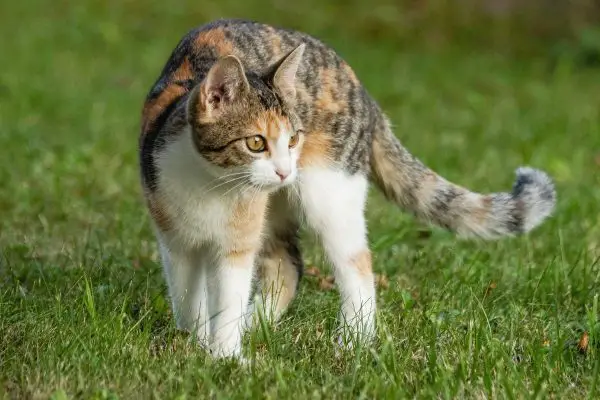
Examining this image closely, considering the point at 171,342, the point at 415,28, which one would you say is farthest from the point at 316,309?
the point at 415,28

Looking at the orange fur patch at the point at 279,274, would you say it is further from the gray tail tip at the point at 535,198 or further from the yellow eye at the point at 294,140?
the gray tail tip at the point at 535,198

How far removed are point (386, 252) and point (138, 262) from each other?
141cm

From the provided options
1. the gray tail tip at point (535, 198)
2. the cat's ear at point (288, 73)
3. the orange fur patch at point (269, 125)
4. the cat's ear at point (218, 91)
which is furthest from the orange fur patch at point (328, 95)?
the gray tail tip at point (535, 198)

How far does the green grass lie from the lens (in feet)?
12.4

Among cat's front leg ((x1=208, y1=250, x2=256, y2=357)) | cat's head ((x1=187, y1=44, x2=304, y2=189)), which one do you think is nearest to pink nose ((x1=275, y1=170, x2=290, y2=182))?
cat's head ((x1=187, y1=44, x2=304, y2=189))

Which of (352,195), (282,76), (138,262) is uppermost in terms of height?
(282,76)

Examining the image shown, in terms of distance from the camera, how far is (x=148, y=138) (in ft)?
15.0

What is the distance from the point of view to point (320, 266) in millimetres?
5711

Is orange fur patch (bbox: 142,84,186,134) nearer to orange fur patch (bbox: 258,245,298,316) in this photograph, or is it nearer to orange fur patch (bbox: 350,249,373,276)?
orange fur patch (bbox: 258,245,298,316)

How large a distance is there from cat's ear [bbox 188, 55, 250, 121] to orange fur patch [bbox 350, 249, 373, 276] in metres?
1.02

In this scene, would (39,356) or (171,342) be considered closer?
(39,356)

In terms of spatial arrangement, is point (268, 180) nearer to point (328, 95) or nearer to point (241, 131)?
point (241, 131)

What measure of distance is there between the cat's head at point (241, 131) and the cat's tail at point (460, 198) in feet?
3.14

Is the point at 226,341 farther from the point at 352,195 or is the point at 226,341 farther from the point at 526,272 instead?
the point at 526,272
